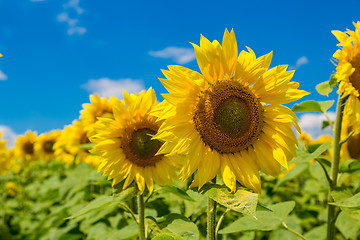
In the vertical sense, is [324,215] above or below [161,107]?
below

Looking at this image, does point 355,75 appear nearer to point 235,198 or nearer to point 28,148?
point 235,198

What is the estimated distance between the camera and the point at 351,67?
2348 mm

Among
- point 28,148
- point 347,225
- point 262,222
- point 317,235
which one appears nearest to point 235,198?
point 262,222

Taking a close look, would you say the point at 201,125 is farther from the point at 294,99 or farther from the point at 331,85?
the point at 331,85

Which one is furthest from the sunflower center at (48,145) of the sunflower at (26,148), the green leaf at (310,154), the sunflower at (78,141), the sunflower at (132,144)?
the green leaf at (310,154)

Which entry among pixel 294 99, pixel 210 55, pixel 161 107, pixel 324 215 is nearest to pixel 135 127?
pixel 161 107

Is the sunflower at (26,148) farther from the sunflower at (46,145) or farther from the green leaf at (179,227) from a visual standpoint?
the green leaf at (179,227)

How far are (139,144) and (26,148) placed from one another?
6847mm

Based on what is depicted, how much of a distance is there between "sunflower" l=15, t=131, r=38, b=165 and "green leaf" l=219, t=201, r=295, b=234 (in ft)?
23.2

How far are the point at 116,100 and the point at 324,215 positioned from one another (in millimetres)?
3548

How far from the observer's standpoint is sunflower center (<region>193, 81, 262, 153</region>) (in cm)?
187

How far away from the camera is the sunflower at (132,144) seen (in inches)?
93.9

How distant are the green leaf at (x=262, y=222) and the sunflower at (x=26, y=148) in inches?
279

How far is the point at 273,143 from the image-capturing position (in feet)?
6.34
